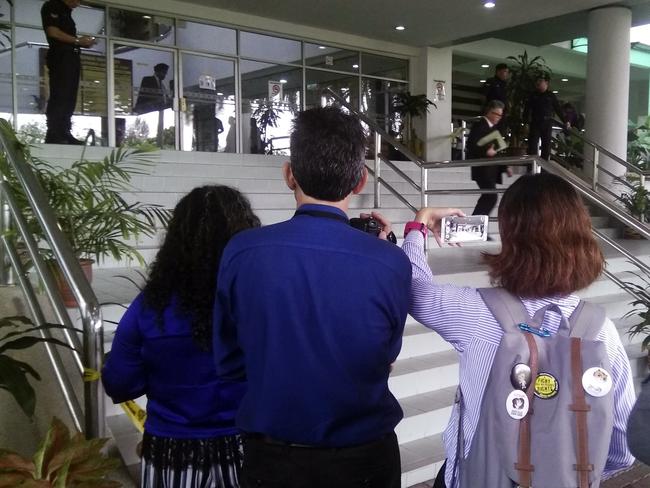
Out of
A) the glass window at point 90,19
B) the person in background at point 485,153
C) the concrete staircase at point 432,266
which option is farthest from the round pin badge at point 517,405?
the glass window at point 90,19

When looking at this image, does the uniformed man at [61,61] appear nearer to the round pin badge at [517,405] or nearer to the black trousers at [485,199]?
the black trousers at [485,199]

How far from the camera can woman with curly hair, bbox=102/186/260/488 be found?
5.31 feet

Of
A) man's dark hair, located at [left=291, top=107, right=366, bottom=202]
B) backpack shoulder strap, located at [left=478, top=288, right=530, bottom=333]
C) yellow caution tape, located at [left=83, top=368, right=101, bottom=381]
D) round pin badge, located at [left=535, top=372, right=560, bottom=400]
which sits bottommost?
yellow caution tape, located at [left=83, top=368, right=101, bottom=381]

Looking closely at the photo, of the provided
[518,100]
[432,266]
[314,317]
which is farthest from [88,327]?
[518,100]

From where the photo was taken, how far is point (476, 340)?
4.84ft

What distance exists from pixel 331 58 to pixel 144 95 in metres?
3.78

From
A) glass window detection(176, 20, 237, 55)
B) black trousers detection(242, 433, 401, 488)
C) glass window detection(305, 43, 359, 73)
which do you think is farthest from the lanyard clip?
glass window detection(305, 43, 359, 73)

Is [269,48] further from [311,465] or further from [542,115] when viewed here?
[311,465]

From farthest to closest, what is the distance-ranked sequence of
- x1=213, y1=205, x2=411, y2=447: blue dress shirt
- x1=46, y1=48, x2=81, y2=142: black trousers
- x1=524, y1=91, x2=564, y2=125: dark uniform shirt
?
1. x1=524, y1=91, x2=564, y2=125: dark uniform shirt
2. x1=46, y1=48, x2=81, y2=142: black trousers
3. x1=213, y1=205, x2=411, y2=447: blue dress shirt

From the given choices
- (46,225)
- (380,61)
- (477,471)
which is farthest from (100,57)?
(477,471)

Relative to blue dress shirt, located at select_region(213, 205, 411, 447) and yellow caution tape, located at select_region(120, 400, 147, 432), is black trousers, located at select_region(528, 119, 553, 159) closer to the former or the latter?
yellow caution tape, located at select_region(120, 400, 147, 432)

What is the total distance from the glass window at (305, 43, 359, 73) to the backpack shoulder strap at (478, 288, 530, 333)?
10.6m

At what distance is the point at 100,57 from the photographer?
9.33 meters

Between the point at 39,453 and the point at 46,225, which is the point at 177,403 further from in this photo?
the point at 46,225
